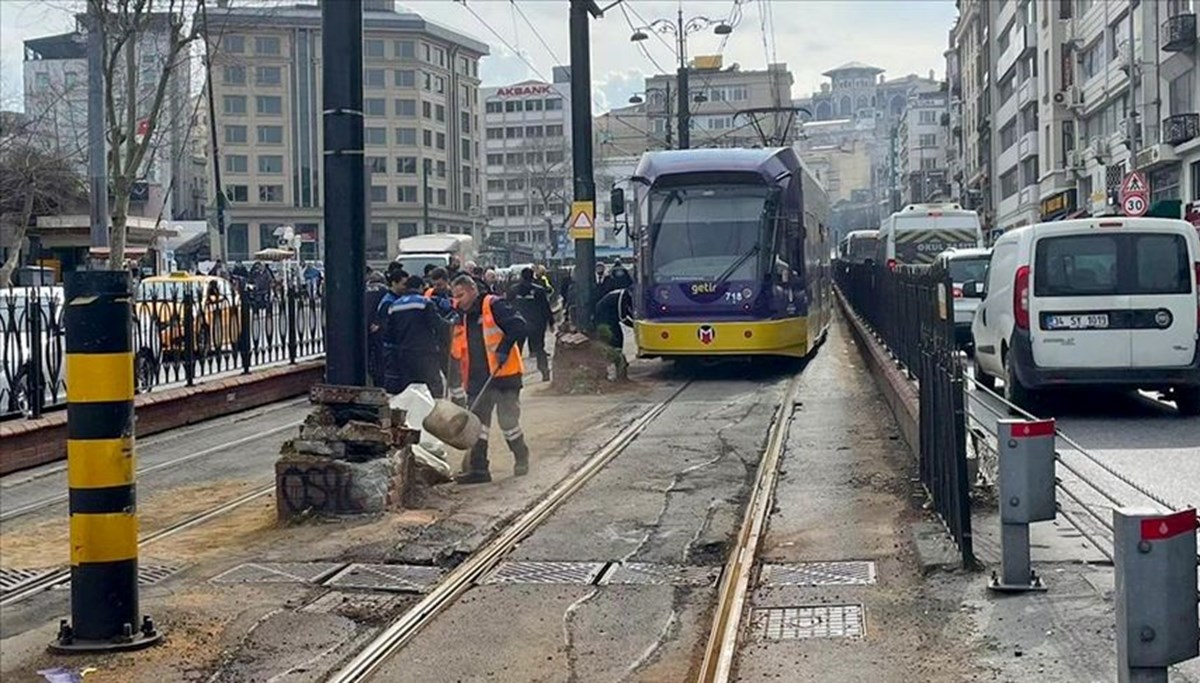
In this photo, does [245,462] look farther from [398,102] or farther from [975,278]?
[398,102]

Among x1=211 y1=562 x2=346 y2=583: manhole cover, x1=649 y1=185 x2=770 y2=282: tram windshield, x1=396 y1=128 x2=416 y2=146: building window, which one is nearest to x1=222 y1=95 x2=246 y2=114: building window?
x1=396 y1=128 x2=416 y2=146: building window

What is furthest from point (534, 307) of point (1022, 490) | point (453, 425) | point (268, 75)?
point (268, 75)

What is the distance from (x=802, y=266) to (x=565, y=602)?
15551 millimetres

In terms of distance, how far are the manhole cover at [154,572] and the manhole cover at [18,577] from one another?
55 centimetres

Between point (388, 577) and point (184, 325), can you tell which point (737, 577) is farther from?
point (184, 325)

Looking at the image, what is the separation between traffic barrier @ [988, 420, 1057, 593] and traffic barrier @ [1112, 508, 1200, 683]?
236cm

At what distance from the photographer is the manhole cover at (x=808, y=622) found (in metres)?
6.84

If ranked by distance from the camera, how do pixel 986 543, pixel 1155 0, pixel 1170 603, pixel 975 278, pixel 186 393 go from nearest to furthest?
pixel 1170 603 → pixel 986 543 → pixel 186 393 → pixel 975 278 → pixel 1155 0

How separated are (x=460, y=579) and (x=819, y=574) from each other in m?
1.92

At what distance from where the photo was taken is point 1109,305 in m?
14.5

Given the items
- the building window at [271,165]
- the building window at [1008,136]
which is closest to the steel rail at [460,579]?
the building window at [1008,136]

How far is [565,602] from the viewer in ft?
25.1

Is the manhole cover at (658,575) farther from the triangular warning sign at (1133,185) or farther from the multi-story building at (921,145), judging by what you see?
the multi-story building at (921,145)

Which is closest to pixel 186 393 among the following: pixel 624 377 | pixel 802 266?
pixel 624 377
